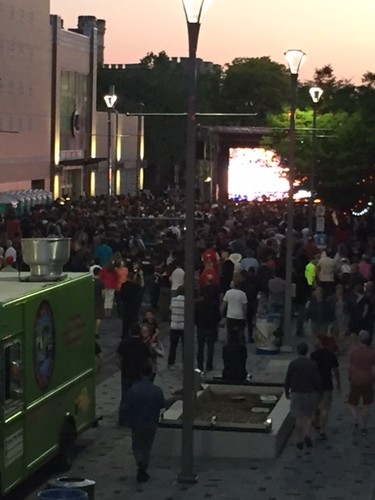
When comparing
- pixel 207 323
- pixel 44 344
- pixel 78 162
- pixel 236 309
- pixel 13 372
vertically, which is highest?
pixel 78 162

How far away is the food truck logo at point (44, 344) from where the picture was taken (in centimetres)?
1366

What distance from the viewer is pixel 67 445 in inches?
588

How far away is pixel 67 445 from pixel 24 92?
53.4 metres

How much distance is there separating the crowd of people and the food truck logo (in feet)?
3.39

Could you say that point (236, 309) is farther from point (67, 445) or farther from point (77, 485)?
point (77, 485)

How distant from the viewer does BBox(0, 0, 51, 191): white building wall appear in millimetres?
63750

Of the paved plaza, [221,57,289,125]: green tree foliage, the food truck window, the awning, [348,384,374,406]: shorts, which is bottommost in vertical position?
the paved plaza

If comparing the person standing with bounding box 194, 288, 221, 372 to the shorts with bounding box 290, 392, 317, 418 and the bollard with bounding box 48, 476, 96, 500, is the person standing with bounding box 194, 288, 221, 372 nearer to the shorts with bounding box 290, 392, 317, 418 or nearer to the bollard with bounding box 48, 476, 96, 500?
the shorts with bounding box 290, 392, 317, 418

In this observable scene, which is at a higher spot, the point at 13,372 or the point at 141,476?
the point at 13,372

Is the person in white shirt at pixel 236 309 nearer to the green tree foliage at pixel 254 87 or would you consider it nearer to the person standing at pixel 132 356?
the person standing at pixel 132 356

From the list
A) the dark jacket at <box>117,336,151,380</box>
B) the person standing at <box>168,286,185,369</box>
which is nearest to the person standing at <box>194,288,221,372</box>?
the person standing at <box>168,286,185,369</box>

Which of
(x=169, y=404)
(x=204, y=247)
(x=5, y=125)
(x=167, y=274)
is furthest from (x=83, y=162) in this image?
(x=169, y=404)

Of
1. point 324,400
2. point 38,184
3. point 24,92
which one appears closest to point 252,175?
point 38,184

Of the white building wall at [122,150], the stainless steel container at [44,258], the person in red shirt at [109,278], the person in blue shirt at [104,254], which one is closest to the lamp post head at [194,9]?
the stainless steel container at [44,258]
